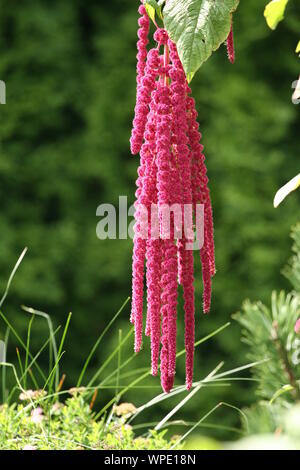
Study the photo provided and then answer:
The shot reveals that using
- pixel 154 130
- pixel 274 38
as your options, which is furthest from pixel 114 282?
pixel 154 130

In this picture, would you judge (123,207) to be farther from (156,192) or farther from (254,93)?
(156,192)

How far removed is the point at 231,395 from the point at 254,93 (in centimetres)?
119

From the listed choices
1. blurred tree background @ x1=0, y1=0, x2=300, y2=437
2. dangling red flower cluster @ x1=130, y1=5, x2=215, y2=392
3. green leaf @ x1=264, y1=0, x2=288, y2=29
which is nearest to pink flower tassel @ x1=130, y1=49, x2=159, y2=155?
dangling red flower cluster @ x1=130, y1=5, x2=215, y2=392

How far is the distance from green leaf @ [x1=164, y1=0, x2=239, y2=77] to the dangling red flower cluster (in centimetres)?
6

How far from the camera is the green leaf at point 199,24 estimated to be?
0.90 m

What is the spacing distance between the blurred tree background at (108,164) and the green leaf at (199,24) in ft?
6.28

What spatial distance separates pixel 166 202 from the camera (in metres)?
0.88

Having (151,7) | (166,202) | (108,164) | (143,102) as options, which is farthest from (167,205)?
(108,164)

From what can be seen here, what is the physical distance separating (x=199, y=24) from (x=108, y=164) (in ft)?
6.80

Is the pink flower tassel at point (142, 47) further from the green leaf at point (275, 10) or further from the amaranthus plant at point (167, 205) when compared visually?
the green leaf at point (275, 10)

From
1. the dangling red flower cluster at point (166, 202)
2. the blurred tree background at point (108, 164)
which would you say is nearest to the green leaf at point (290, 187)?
the dangling red flower cluster at point (166, 202)

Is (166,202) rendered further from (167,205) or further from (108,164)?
(108,164)

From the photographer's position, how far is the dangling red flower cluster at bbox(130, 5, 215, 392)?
0.90 meters

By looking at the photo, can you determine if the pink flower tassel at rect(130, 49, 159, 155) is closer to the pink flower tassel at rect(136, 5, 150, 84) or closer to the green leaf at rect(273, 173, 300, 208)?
the pink flower tassel at rect(136, 5, 150, 84)
